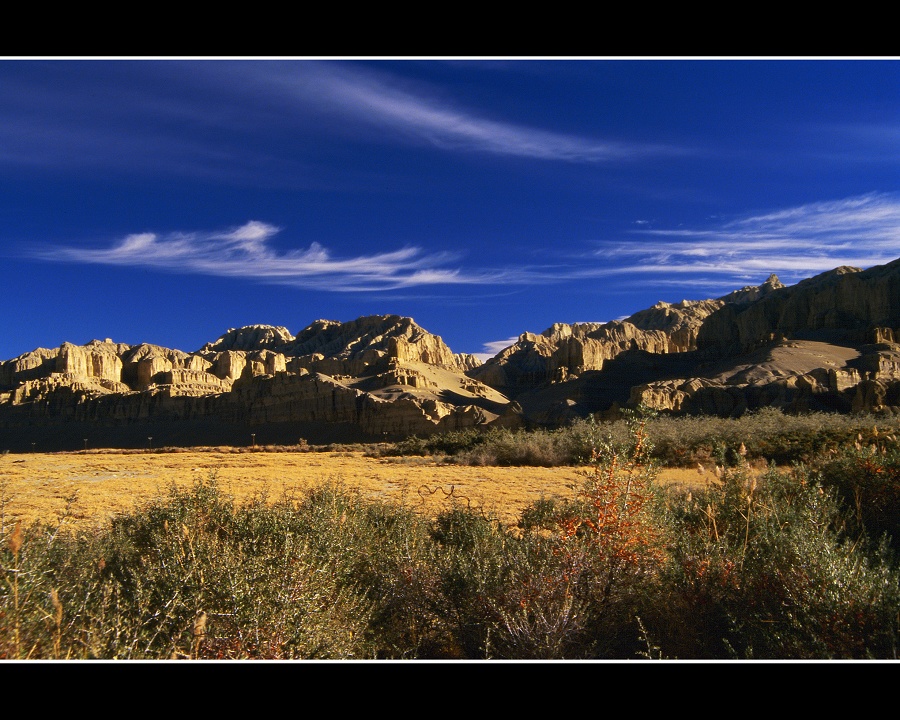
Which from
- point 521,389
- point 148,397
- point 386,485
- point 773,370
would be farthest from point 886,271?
point 148,397

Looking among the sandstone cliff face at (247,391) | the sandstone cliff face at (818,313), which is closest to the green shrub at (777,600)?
the sandstone cliff face at (247,391)

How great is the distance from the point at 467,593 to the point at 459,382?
8350cm

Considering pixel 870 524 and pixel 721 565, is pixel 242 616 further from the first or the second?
pixel 870 524

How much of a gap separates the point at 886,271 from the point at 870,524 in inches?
3760

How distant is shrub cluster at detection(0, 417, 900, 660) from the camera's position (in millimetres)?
3654

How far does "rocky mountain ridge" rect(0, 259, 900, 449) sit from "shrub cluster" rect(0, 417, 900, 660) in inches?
1198

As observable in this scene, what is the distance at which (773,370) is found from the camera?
54.0 metres

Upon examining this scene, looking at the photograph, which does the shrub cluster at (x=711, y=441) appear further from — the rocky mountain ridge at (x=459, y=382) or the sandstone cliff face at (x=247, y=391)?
the sandstone cliff face at (x=247, y=391)

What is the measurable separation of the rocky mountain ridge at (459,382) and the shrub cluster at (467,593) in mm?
30434

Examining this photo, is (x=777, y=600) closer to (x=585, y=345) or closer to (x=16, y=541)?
A: (x=16, y=541)

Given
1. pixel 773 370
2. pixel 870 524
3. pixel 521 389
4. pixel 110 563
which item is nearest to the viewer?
pixel 110 563

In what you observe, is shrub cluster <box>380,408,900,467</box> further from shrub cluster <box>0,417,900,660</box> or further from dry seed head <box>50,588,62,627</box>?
dry seed head <box>50,588,62,627</box>

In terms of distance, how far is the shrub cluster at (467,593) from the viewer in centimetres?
365

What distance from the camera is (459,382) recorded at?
8812cm
